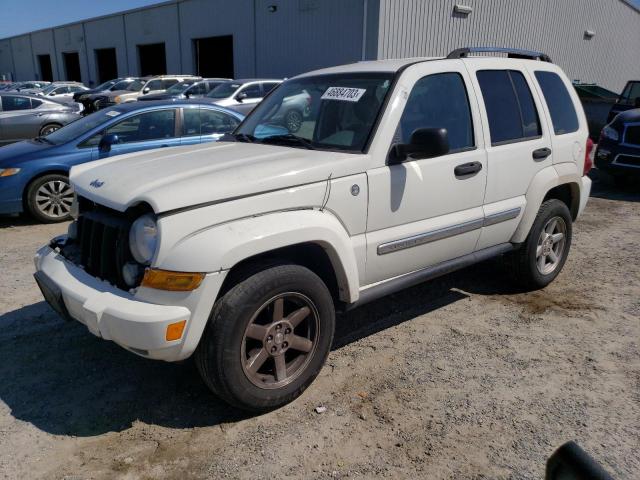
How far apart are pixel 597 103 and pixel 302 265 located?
1363cm

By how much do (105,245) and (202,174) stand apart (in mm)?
651

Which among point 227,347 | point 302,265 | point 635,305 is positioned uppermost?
point 302,265

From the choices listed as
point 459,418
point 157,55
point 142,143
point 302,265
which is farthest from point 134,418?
point 157,55

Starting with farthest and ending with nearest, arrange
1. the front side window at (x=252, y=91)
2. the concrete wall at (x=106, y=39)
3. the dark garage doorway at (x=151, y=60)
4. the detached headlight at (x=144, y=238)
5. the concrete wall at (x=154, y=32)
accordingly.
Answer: the concrete wall at (x=106, y=39), the dark garage doorway at (x=151, y=60), the concrete wall at (x=154, y=32), the front side window at (x=252, y=91), the detached headlight at (x=144, y=238)

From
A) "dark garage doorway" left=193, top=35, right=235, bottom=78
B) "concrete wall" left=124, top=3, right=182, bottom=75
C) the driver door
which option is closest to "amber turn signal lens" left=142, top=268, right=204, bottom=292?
the driver door

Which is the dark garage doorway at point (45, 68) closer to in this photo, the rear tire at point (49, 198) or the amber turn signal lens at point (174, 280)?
the rear tire at point (49, 198)

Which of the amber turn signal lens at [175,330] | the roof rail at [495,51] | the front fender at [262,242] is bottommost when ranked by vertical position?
the amber turn signal lens at [175,330]

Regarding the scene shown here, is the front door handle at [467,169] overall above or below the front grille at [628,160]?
above

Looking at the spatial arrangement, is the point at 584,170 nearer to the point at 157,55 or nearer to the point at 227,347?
the point at 227,347

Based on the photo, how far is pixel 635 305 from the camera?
4523 millimetres

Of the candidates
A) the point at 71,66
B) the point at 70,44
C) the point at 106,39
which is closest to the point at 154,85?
the point at 106,39

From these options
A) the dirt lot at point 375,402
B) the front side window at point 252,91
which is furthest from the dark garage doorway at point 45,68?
the dirt lot at point 375,402

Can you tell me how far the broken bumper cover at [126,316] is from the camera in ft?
8.25

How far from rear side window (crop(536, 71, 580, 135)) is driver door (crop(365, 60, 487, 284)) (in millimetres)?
1069
